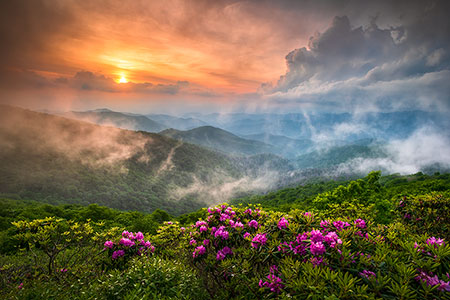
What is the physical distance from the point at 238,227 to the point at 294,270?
8.83 ft

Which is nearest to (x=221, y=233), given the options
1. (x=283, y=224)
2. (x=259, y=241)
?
(x=259, y=241)

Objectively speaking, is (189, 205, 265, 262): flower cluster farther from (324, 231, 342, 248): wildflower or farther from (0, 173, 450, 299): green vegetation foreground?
(324, 231, 342, 248): wildflower

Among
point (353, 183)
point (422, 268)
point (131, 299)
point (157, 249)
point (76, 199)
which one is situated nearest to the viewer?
point (422, 268)

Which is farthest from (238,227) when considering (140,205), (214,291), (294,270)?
(140,205)

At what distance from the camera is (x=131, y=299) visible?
169 inches

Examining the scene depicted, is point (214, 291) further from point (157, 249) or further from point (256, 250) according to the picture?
point (157, 249)

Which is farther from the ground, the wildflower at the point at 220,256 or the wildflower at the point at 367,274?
the wildflower at the point at 367,274

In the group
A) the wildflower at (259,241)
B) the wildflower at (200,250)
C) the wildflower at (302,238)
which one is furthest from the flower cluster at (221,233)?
the wildflower at (302,238)

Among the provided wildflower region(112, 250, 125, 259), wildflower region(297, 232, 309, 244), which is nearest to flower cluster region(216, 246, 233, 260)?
wildflower region(297, 232, 309, 244)

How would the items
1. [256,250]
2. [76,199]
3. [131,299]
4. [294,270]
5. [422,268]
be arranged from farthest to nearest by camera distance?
[76,199] < [256,250] < [131,299] < [294,270] < [422,268]

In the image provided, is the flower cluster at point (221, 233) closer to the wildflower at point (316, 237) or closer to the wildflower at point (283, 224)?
the wildflower at point (283, 224)

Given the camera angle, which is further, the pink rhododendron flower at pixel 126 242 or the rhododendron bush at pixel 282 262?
the pink rhododendron flower at pixel 126 242

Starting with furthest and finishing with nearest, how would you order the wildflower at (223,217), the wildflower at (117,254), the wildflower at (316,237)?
the wildflower at (117,254)
the wildflower at (223,217)
the wildflower at (316,237)

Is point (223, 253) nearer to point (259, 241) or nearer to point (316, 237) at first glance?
point (259, 241)
